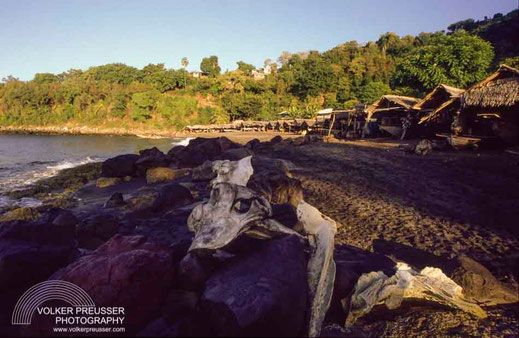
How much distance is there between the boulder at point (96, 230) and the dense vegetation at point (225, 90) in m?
42.5

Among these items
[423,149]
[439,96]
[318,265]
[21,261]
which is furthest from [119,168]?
[439,96]

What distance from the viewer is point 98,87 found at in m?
71.6

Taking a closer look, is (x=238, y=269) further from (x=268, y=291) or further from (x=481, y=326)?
(x=481, y=326)

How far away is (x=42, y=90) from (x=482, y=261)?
90548mm

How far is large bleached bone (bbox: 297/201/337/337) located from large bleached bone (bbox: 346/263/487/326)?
0.39 meters

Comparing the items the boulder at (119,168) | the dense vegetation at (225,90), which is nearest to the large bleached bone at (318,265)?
the boulder at (119,168)

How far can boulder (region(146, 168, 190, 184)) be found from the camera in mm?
10844

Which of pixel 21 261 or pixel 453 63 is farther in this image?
pixel 453 63

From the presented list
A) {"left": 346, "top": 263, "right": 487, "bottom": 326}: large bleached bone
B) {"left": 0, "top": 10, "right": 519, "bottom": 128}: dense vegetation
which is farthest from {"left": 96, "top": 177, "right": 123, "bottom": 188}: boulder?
{"left": 0, "top": 10, "right": 519, "bottom": 128}: dense vegetation

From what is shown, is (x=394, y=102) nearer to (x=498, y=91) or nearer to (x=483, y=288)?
(x=498, y=91)

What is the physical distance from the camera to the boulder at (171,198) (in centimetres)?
643

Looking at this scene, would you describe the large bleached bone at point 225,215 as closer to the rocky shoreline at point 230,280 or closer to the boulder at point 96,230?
the rocky shoreline at point 230,280

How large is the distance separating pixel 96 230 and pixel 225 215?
3.28 meters

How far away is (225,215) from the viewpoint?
97.6 inches
